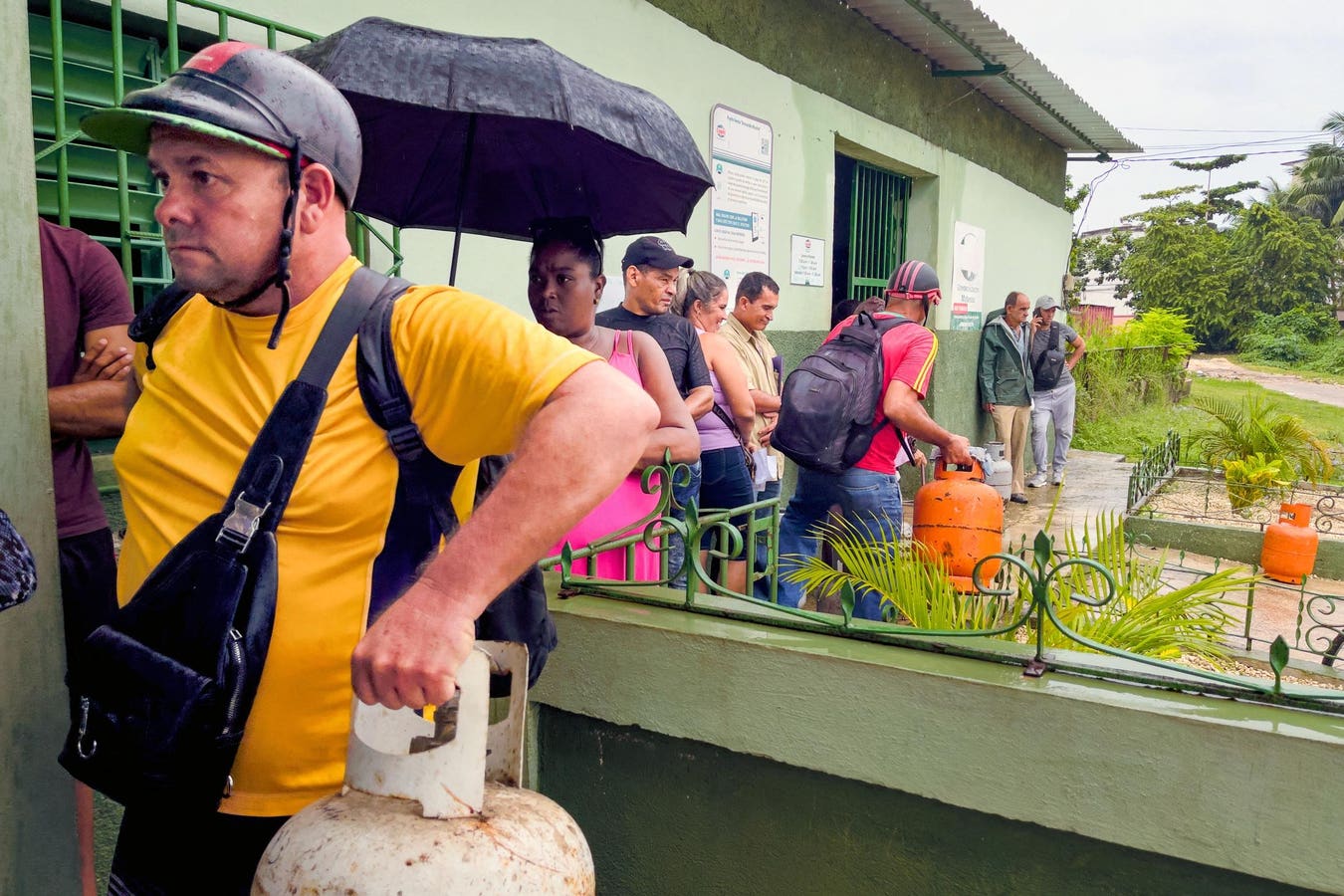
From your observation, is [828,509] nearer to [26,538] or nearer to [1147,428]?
[26,538]

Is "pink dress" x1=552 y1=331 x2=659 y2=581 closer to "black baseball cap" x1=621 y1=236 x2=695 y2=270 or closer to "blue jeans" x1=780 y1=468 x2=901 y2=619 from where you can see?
"black baseball cap" x1=621 y1=236 x2=695 y2=270

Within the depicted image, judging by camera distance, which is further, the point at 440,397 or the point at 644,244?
the point at 644,244

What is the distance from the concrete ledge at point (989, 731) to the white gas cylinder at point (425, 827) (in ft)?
2.83

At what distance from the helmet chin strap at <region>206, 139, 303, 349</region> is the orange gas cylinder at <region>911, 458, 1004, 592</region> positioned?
3015 millimetres

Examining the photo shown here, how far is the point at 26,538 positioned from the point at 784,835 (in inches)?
64.2

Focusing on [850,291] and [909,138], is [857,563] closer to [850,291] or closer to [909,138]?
[850,291]

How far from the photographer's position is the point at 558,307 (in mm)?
3096

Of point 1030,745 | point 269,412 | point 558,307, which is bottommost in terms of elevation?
point 1030,745

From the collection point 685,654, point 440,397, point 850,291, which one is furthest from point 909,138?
point 440,397

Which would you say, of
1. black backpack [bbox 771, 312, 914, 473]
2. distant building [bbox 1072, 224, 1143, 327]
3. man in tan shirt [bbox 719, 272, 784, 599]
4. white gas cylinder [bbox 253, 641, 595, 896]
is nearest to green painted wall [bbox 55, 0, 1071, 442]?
man in tan shirt [bbox 719, 272, 784, 599]

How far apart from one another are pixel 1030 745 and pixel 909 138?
8321 mm

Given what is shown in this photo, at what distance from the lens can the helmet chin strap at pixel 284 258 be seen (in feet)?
4.73

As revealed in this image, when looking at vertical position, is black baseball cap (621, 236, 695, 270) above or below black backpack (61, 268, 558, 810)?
above

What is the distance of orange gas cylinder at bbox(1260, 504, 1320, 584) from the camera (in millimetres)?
7207
